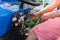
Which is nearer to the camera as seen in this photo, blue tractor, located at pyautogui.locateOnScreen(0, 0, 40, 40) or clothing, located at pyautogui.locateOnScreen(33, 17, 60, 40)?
clothing, located at pyautogui.locateOnScreen(33, 17, 60, 40)

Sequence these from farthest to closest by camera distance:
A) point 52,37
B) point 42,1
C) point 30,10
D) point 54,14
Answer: point 42,1, point 30,10, point 54,14, point 52,37

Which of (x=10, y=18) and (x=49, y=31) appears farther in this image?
(x=10, y=18)

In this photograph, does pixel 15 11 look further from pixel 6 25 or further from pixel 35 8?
pixel 35 8

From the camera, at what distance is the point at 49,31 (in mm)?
835

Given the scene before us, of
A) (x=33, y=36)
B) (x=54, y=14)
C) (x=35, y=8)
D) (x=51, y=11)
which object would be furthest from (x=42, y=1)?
(x=33, y=36)

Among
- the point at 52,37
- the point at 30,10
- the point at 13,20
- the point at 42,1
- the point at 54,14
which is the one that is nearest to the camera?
the point at 52,37

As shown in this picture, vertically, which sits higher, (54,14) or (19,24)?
(54,14)

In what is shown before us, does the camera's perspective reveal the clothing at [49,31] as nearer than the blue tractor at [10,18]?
Yes

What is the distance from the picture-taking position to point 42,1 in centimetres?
158

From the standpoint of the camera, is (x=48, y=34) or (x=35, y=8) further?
(x=35, y=8)

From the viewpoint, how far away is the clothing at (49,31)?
2.70 feet

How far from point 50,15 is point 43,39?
11.3 inches

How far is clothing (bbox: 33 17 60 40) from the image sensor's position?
0.82 m

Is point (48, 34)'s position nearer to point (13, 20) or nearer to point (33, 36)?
point (33, 36)
